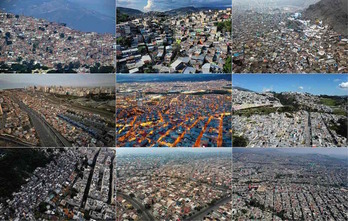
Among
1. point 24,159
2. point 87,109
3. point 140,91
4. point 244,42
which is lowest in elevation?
point 24,159

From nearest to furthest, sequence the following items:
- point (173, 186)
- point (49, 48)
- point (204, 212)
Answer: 1. point (204, 212)
2. point (173, 186)
3. point (49, 48)

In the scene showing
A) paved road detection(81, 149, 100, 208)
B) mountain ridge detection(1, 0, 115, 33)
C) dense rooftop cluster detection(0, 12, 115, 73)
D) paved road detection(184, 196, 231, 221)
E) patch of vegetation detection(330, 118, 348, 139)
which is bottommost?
paved road detection(184, 196, 231, 221)

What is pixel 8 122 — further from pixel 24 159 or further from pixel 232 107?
pixel 232 107

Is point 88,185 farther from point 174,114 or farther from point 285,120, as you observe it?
point 285,120

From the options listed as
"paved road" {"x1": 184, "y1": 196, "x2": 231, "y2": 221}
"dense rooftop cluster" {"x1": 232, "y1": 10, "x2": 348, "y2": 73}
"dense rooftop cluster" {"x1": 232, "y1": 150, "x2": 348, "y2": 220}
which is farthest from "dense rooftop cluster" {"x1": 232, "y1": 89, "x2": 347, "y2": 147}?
"paved road" {"x1": 184, "y1": 196, "x2": 231, "y2": 221}

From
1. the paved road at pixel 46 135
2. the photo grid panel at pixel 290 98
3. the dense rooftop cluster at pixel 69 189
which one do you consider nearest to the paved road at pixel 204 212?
the photo grid panel at pixel 290 98

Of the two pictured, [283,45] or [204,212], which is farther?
[283,45]

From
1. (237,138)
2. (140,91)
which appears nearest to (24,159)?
(140,91)

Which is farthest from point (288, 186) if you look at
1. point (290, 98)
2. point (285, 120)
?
point (290, 98)

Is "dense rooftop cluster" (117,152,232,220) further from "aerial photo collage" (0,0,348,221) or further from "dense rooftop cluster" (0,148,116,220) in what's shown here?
"dense rooftop cluster" (0,148,116,220)
